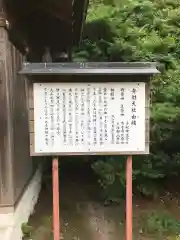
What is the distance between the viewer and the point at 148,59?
32.7 ft

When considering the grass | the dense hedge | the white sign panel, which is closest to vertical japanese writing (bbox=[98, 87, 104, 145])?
the white sign panel

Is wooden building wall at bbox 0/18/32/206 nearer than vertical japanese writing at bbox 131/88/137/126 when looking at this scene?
No

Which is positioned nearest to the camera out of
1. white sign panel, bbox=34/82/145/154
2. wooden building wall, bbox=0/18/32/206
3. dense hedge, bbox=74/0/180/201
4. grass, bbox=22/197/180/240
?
white sign panel, bbox=34/82/145/154

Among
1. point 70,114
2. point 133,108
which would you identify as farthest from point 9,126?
point 133,108

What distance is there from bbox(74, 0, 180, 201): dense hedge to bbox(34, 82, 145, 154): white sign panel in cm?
243

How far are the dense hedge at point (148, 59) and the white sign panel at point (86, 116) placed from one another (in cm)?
A: 243

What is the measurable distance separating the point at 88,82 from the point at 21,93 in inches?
76.8

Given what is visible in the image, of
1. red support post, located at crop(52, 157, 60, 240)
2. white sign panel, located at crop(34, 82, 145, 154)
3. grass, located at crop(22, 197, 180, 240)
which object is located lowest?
grass, located at crop(22, 197, 180, 240)

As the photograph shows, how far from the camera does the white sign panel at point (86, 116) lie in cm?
425

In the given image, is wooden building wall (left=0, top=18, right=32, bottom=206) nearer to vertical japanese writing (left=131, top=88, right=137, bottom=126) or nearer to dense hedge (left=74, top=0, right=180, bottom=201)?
vertical japanese writing (left=131, top=88, right=137, bottom=126)

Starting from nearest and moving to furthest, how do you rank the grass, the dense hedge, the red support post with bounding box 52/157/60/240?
the red support post with bounding box 52/157/60/240, the grass, the dense hedge

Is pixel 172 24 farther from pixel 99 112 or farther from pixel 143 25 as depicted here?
pixel 99 112

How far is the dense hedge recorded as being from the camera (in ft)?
22.5

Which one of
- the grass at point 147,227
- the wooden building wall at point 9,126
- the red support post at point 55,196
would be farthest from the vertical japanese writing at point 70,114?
the grass at point 147,227
